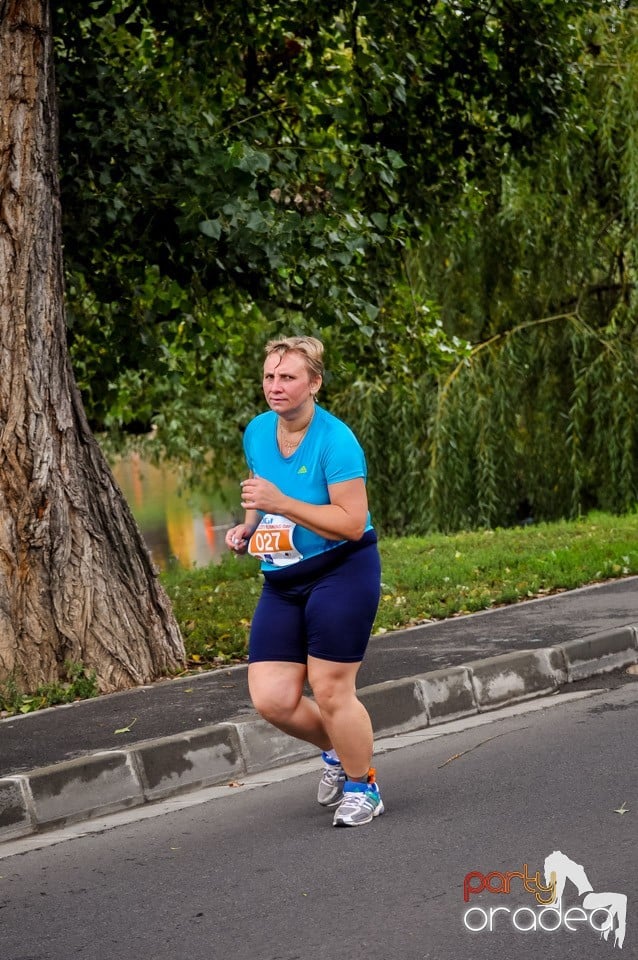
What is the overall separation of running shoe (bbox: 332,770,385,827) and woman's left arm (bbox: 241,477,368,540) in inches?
39.3

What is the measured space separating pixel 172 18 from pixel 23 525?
5156 millimetres

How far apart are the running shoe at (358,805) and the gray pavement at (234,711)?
116cm

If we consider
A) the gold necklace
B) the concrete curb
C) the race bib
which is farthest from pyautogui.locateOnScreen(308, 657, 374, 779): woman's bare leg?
the concrete curb

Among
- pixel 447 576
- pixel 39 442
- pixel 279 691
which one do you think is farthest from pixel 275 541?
pixel 447 576

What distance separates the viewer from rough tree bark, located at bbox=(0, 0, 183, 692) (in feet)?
25.5

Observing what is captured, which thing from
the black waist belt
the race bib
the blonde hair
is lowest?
the black waist belt

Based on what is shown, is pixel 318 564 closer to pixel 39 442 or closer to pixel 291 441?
pixel 291 441

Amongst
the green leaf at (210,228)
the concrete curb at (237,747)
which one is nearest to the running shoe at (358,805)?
the concrete curb at (237,747)

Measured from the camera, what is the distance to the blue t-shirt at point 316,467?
16.1 ft

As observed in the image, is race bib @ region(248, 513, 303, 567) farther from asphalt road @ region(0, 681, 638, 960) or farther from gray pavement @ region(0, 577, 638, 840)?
gray pavement @ region(0, 577, 638, 840)

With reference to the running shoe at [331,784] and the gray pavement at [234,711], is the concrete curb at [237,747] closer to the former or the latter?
the gray pavement at [234,711]

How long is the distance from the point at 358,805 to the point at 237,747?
1.33m

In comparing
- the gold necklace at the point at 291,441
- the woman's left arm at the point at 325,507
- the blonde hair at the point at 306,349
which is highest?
the blonde hair at the point at 306,349

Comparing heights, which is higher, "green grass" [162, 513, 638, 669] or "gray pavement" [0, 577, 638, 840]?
"gray pavement" [0, 577, 638, 840]
